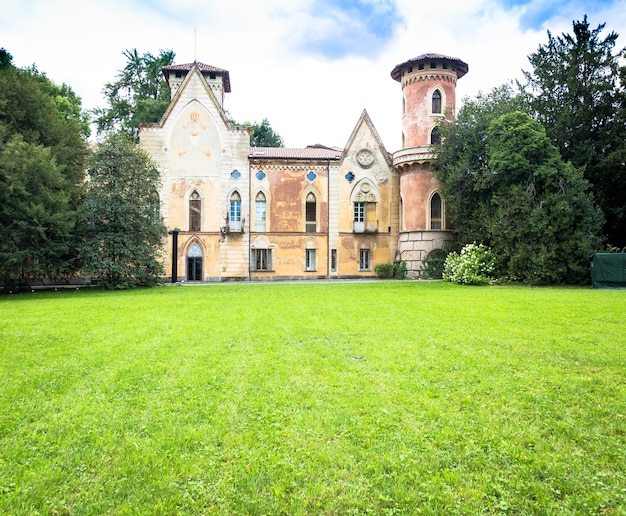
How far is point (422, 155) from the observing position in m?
34.3

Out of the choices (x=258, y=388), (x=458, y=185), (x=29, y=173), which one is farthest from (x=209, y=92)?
(x=258, y=388)

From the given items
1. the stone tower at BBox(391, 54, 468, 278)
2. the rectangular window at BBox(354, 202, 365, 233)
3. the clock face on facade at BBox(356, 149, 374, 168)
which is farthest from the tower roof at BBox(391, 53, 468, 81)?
the rectangular window at BBox(354, 202, 365, 233)

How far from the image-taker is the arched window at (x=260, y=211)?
36406 millimetres

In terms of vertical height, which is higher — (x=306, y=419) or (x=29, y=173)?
(x=29, y=173)

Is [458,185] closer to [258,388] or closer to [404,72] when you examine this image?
[404,72]

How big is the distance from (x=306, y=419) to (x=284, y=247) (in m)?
31.8

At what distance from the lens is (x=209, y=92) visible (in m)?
35.8

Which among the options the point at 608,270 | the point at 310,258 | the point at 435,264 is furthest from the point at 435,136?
the point at 608,270

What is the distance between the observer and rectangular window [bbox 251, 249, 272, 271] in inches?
1433

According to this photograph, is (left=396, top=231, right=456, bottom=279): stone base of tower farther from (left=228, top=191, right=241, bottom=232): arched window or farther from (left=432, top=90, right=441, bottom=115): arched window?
(left=228, top=191, right=241, bottom=232): arched window

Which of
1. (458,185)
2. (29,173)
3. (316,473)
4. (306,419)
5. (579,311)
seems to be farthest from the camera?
(458,185)

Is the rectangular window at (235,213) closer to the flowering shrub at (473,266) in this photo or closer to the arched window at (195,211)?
the arched window at (195,211)

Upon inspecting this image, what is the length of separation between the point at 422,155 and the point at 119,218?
2235 centimetres

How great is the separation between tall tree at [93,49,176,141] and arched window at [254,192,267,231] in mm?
18167
